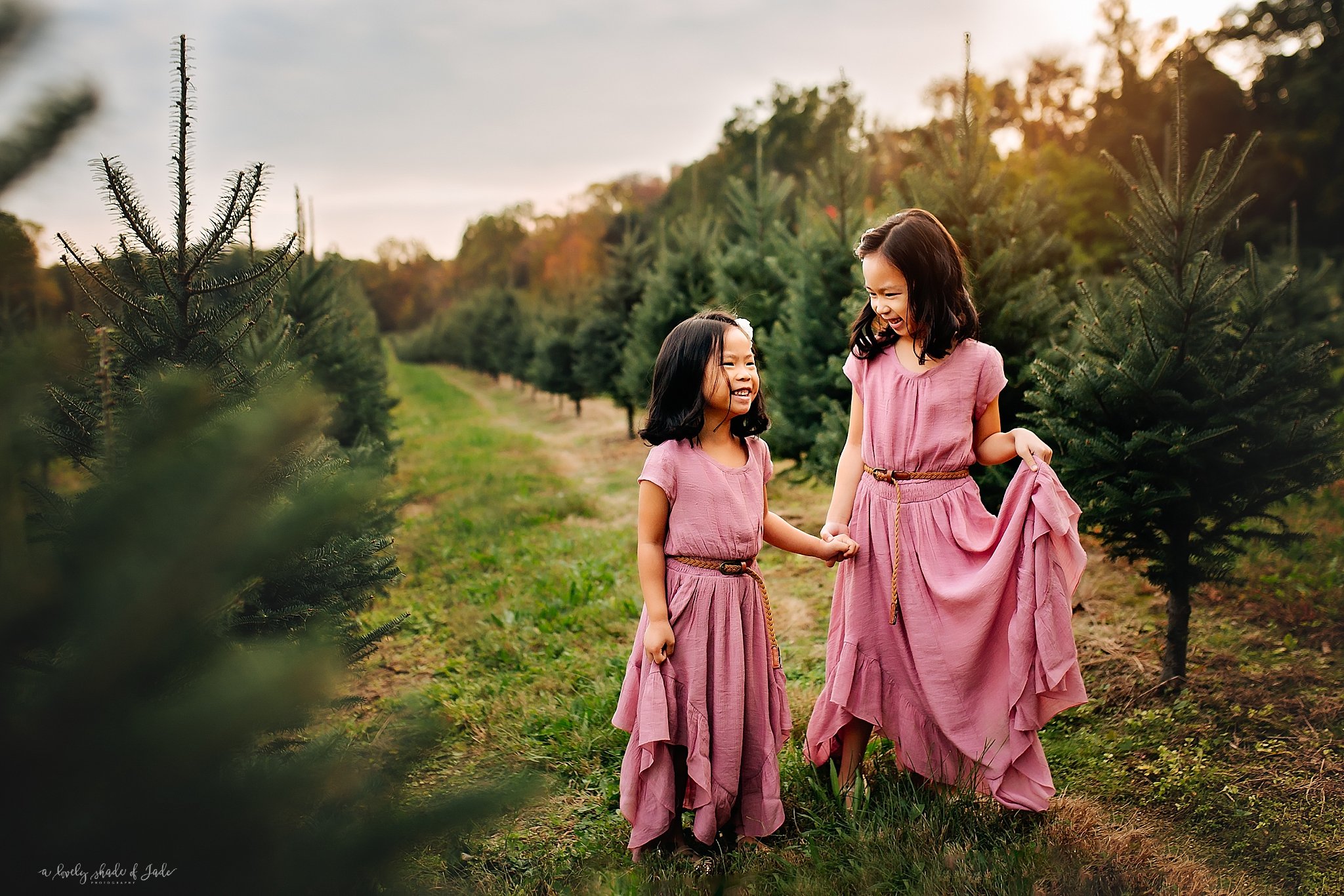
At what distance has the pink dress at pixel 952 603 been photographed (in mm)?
2764

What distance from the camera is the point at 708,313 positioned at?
2910 mm

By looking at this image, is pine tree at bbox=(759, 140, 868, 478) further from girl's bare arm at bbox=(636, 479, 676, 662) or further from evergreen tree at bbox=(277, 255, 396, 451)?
girl's bare arm at bbox=(636, 479, 676, 662)

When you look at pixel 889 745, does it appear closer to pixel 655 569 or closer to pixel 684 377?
pixel 655 569

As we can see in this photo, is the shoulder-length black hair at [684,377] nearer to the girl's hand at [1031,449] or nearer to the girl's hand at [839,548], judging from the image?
the girl's hand at [839,548]

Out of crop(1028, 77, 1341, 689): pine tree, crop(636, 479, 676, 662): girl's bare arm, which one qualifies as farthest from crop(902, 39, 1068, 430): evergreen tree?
crop(636, 479, 676, 662): girl's bare arm

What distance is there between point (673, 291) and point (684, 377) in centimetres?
1126

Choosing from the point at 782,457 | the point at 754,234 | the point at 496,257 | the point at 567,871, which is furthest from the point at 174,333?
the point at 496,257

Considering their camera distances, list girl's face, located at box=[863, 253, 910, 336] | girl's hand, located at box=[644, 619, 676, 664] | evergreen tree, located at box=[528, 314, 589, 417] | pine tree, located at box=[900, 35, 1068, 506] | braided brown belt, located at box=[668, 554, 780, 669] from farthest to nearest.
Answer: evergreen tree, located at box=[528, 314, 589, 417], pine tree, located at box=[900, 35, 1068, 506], girl's face, located at box=[863, 253, 910, 336], braided brown belt, located at box=[668, 554, 780, 669], girl's hand, located at box=[644, 619, 676, 664]

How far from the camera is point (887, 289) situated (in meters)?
2.94

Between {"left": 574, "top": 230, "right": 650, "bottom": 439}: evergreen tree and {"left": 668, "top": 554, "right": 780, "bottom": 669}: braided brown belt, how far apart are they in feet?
48.0

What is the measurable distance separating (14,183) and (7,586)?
261mm

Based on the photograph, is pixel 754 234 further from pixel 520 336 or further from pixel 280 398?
pixel 520 336

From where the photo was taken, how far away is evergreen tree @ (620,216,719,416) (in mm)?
13523

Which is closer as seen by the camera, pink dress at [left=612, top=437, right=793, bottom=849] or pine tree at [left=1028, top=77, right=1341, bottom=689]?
pink dress at [left=612, top=437, right=793, bottom=849]
